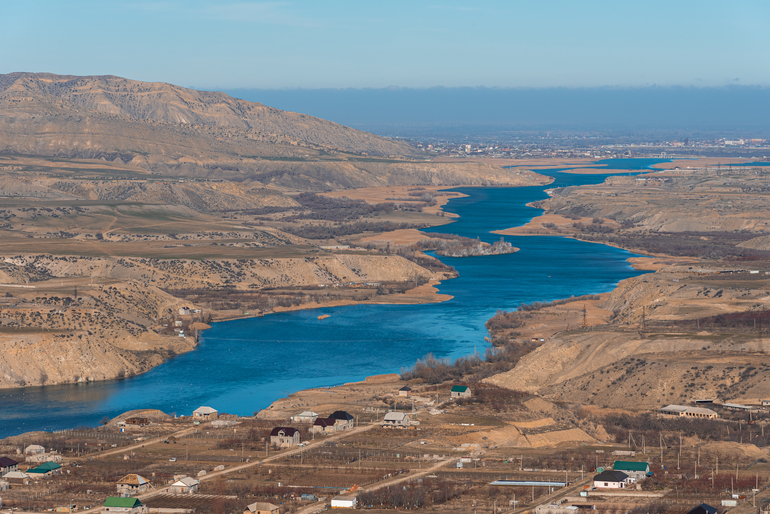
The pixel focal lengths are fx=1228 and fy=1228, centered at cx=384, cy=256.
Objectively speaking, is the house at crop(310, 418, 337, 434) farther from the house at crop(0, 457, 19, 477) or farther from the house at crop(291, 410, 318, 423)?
the house at crop(0, 457, 19, 477)

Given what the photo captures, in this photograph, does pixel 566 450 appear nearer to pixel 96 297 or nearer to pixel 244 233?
pixel 96 297

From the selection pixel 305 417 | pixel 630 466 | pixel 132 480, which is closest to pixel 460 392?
pixel 305 417

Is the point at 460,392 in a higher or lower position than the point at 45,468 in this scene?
lower

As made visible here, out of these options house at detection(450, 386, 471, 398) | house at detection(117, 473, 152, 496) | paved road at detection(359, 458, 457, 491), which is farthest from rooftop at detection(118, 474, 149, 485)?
house at detection(450, 386, 471, 398)

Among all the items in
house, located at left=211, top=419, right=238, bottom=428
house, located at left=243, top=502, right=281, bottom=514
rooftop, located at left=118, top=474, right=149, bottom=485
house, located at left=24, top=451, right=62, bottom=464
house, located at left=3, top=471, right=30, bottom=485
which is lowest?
house, located at left=211, top=419, right=238, bottom=428

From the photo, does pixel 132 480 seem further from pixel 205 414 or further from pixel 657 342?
pixel 657 342

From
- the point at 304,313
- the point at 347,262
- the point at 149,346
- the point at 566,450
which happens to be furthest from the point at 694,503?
the point at 347,262
